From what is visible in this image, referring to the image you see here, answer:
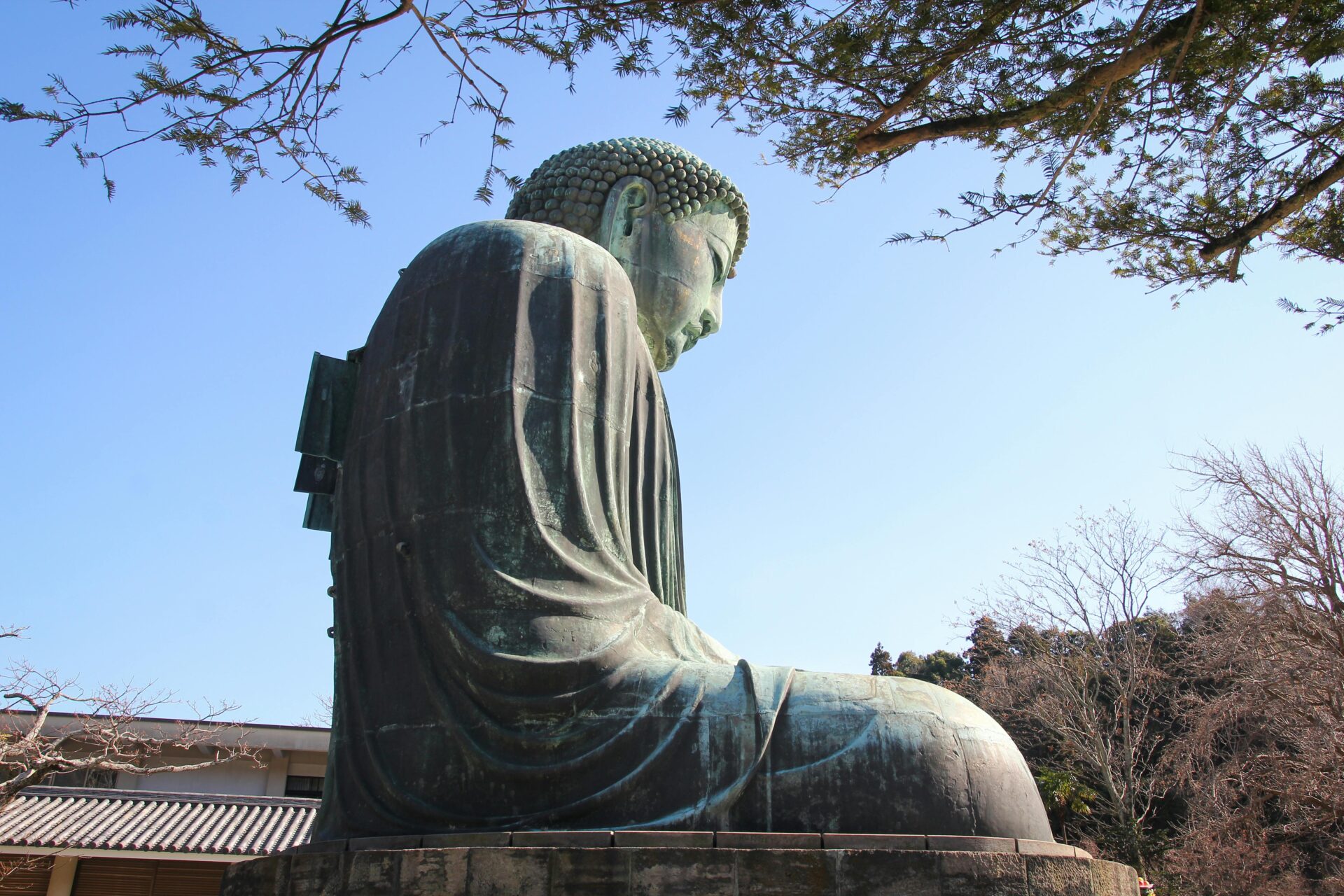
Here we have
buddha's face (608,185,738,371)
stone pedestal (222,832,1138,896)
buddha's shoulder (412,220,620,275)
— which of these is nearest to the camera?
stone pedestal (222,832,1138,896)

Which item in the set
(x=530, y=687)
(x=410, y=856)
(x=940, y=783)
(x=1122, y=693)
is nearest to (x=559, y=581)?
(x=530, y=687)

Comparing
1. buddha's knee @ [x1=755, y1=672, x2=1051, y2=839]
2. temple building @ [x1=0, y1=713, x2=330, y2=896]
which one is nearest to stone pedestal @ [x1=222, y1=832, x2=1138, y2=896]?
buddha's knee @ [x1=755, y1=672, x2=1051, y2=839]

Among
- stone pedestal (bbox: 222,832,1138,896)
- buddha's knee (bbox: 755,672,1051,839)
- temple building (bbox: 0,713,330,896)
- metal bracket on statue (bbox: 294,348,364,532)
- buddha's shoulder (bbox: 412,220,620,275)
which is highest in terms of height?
buddha's shoulder (bbox: 412,220,620,275)

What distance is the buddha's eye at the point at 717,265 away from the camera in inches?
271

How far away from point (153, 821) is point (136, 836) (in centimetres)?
49

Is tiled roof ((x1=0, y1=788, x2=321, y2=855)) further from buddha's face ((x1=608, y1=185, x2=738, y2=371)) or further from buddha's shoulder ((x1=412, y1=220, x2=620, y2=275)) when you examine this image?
buddha's shoulder ((x1=412, y1=220, x2=620, y2=275))

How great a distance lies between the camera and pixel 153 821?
15602mm

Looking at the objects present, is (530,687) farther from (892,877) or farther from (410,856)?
(892,877)

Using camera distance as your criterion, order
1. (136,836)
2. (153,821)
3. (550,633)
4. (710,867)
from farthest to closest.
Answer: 1. (153,821)
2. (136,836)
3. (550,633)
4. (710,867)

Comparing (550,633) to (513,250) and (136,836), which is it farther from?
(136,836)

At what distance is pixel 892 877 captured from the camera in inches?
140

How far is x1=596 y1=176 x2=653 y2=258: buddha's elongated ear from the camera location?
652 cm

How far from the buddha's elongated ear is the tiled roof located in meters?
10.9

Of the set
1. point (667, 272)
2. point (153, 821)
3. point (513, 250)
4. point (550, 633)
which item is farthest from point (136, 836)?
point (550, 633)
